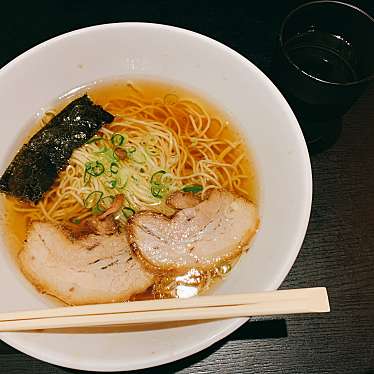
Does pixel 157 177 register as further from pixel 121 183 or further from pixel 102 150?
pixel 102 150

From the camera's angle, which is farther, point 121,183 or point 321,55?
point 321,55

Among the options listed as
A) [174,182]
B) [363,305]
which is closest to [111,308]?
[174,182]

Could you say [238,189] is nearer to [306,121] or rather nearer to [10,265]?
[306,121]

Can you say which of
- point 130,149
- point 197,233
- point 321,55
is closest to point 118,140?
point 130,149

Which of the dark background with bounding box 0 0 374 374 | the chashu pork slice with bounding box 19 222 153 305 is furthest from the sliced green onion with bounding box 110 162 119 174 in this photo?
the dark background with bounding box 0 0 374 374

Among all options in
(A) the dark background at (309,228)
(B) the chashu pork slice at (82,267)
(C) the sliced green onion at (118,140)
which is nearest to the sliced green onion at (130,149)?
(C) the sliced green onion at (118,140)

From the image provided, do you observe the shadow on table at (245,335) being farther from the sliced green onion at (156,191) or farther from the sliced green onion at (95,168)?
the sliced green onion at (95,168)
